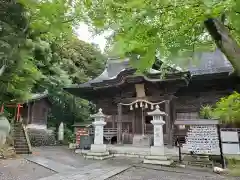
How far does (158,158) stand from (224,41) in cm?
820

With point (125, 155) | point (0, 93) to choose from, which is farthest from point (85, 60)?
point (0, 93)

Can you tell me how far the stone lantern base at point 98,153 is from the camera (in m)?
10.4

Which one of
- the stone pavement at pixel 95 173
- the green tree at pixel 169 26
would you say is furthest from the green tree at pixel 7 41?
the green tree at pixel 169 26

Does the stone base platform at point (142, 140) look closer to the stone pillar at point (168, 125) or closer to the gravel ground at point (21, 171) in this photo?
the stone pillar at point (168, 125)

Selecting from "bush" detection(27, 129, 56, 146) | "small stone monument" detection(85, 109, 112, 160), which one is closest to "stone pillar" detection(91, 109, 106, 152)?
"small stone monument" detection(85, 109, 112, 160)

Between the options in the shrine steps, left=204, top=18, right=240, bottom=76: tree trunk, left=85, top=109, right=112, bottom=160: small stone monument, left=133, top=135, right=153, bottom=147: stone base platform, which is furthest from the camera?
left=133, top=135, right=153, bottom=147: stone base platform

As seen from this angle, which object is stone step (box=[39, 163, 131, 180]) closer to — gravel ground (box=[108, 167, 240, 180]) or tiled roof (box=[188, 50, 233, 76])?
gravel ground (box=[108, 167, 240, 180])

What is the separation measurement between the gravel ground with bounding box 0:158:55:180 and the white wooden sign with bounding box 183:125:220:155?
5.31m

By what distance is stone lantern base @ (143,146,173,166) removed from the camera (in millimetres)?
8867

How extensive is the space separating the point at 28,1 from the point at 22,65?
6.37 meters

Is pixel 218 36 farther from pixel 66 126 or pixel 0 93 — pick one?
pixel 66 126

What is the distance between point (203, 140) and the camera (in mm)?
8562

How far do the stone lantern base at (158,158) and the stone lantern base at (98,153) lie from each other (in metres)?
2.25

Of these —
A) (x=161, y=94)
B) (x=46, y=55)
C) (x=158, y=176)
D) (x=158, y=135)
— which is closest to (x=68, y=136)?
(x=46, y=55)
